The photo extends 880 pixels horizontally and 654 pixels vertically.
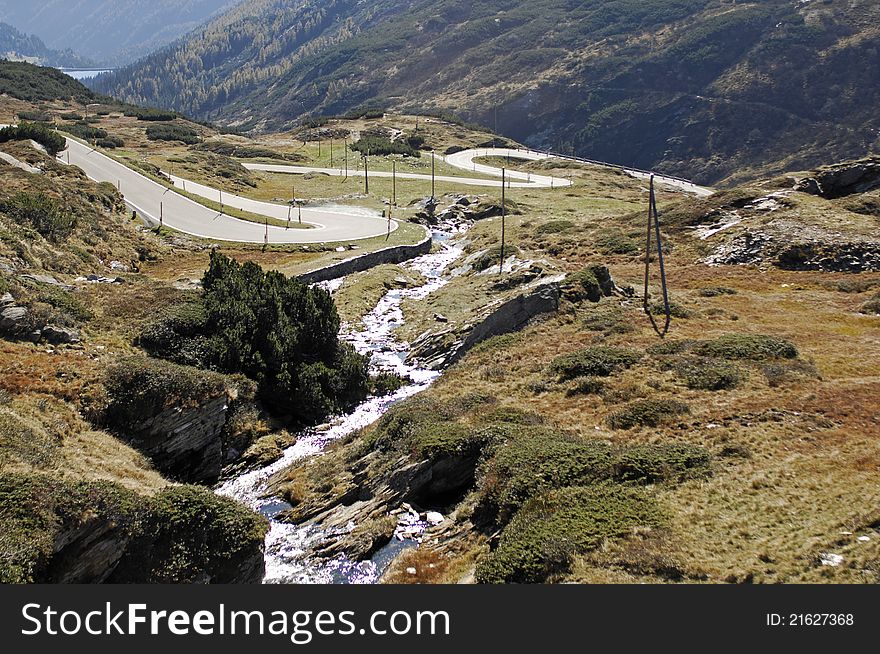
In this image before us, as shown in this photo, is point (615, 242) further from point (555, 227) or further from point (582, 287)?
point (582, 287)

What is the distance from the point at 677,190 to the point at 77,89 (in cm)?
16168

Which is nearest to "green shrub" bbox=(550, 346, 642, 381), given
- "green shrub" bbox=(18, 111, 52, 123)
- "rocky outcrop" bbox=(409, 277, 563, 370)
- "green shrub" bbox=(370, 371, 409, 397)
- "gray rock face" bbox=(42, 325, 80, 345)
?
"rocky outcrop" bbox=(409, 277, 563, 370)

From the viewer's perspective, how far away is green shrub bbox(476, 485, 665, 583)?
1454cm

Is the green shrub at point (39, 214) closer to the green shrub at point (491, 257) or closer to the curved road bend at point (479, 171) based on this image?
the green shrub at point (491, 257)

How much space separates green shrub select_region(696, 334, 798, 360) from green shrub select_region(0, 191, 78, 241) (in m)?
47.7

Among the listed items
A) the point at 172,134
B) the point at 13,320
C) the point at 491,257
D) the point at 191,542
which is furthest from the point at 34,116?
the point at 191,542

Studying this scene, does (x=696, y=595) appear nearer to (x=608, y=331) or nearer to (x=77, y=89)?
(x=608, y=331)

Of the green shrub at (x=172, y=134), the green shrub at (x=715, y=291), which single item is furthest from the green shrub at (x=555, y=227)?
the green shrub at (x=172, y=134)

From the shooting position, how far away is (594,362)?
2995 cm

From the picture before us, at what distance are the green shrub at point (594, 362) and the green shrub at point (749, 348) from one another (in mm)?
3938

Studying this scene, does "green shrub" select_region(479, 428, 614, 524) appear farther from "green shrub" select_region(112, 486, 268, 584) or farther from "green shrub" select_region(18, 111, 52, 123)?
"green shrub" select_region(18, 111, 52, 123)

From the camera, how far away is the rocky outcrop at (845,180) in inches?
2694

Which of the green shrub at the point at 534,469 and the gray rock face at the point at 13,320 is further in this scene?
the gray rock face at the point at 13,320

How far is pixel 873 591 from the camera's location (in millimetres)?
11234
